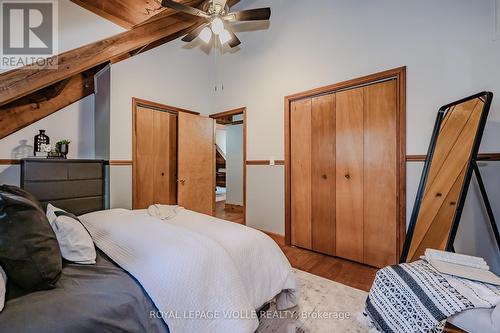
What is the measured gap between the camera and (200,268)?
1062 millimetres

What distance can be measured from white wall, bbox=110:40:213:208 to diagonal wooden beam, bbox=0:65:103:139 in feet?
1.39

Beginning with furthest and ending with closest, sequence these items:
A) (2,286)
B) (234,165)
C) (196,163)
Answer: (234,165) < (196,163) < (2,286)

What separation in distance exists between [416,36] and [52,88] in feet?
12.8

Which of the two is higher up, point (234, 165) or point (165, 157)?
point (165, 157)

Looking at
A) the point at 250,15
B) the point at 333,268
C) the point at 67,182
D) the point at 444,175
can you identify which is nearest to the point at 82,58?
the point at 67,182


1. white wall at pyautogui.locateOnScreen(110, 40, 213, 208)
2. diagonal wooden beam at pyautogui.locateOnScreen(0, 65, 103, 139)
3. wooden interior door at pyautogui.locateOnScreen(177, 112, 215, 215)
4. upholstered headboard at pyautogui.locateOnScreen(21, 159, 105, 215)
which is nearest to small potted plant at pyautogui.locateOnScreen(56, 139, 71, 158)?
upholstered headboard at pyautogui.locateOnScreen(21, 159, 105, 215)

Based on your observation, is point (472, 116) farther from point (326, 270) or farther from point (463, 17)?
point (326, 270)

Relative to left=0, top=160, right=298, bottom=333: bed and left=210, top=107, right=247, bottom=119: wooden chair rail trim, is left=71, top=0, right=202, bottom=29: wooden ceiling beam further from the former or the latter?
left=0, top=160, right=298, bottom=333: bed

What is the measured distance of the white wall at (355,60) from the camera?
6.02 ft

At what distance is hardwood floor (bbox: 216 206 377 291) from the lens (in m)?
2.08

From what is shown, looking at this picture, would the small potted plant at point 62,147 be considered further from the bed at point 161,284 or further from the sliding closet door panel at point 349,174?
the sliding closet door panel at point 349,174

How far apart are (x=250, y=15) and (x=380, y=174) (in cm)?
215

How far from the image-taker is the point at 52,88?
245cm

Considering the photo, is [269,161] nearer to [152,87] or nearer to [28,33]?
[152,87]
